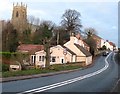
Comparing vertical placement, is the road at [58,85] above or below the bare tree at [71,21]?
below

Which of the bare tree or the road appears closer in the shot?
Result: the road

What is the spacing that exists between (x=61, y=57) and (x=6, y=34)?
1614 cm

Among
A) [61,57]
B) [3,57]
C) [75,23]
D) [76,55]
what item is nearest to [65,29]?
[75,23]

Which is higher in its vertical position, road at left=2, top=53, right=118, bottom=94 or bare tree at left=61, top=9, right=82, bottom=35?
bare tree at left=61, top=9, right=82, bottom=35

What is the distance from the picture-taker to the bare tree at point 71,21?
110m

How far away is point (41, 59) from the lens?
73.9m

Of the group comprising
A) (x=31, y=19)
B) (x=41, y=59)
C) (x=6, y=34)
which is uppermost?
(x=31, y=19)

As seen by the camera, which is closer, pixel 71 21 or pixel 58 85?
pixel 58 85

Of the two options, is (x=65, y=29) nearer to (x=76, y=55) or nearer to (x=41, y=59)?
(x=76, y=55)

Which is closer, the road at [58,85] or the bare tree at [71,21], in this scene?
the road at [58,85]

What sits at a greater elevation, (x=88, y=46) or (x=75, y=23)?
(x=75, y=23)

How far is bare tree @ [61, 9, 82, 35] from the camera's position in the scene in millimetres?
110312

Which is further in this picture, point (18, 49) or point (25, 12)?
point (25, 12)

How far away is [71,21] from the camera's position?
111438 millimetres
